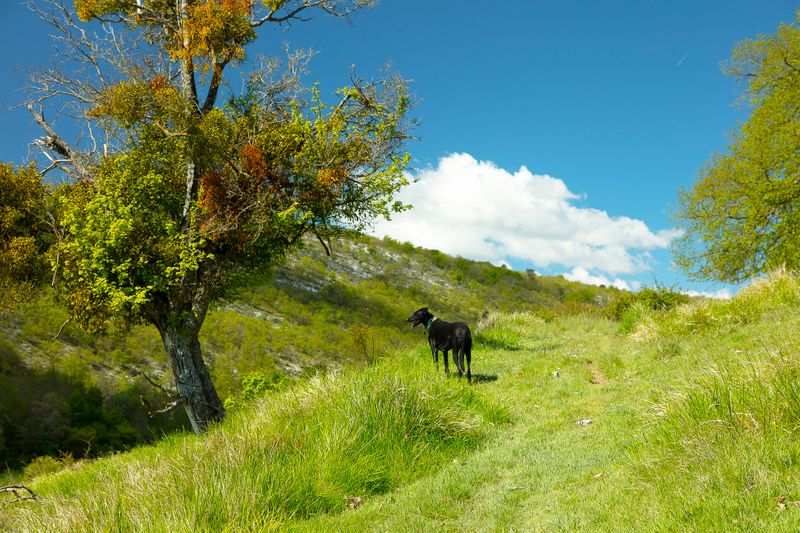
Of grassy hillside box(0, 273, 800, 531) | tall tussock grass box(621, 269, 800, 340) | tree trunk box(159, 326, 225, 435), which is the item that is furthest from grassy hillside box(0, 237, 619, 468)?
tall tussock grass box(621, 269, 800, 340)

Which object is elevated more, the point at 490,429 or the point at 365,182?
the point at 365,182

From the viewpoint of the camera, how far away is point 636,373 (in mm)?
10812

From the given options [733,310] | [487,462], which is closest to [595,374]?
[733,310]

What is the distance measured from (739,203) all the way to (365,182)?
16551mm

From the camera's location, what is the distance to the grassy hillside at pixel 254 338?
38.4 m

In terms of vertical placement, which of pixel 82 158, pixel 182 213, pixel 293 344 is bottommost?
pixel 293 344

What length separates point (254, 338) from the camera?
6556cm

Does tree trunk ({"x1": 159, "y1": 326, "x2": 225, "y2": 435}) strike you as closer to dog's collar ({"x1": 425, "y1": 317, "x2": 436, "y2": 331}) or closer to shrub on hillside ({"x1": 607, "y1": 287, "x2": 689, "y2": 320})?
dog's collar ({"x1": 425, "y1": 317, "x2": 436, "y2": 331})

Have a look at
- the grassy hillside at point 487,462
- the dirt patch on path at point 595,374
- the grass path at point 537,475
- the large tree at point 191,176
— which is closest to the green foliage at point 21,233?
the large tree at point 191,176

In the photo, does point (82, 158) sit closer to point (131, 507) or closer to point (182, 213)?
point (182, 213)

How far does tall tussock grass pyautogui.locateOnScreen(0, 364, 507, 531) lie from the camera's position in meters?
5.25

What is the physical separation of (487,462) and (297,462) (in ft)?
8.28

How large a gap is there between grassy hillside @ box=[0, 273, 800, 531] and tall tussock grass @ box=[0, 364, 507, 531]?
0.08 ft

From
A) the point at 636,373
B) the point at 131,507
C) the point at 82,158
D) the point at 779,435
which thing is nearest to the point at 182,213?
the point at 82,158
